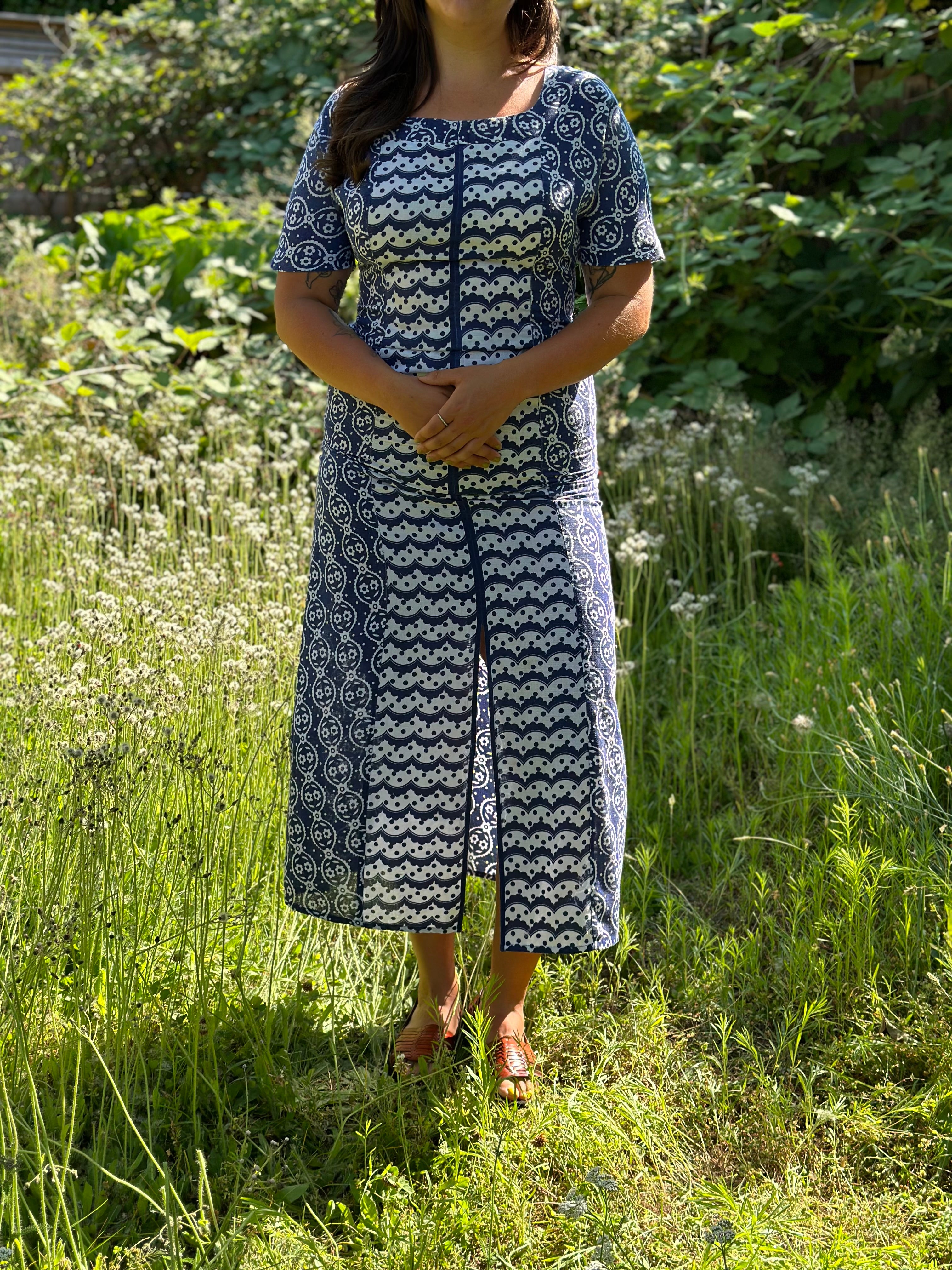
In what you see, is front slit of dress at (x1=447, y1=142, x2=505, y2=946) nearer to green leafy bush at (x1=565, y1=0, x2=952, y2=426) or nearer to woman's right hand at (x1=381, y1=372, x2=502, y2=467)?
woman's right hand at (x1=381, y1=372, x2=502, y2=467)

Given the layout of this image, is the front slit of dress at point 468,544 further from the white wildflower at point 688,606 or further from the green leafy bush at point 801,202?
the green leafy bush at point 801,202

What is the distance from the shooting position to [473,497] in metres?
2.06

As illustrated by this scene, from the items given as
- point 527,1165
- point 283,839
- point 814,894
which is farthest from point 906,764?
point 283,839

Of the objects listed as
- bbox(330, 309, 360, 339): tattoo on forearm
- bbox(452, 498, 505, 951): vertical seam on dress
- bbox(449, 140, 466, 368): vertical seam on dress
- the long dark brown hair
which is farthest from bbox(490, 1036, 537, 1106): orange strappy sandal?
the long dark brown hair

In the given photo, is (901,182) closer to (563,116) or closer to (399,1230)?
(563,116)

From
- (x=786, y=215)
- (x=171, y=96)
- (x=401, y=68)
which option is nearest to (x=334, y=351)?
(x=401, y=68)

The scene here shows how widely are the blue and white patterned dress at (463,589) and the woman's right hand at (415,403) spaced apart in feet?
0.21

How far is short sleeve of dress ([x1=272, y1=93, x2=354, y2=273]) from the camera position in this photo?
2078 millimetres

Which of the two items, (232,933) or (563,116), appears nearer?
(563,116)

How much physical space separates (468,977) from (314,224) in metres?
1.47

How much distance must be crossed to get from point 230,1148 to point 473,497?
3.82ft

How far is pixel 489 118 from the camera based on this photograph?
6.56 ft

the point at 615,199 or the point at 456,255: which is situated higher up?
the point at 615,199

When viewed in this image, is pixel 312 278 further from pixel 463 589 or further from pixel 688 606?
pixel 688 606
